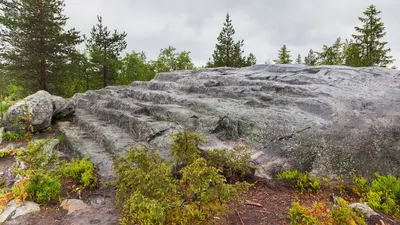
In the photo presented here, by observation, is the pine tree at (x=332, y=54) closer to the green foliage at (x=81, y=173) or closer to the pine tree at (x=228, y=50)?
the pine tree at (x=228, y=50)

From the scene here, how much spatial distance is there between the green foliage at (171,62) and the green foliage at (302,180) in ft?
130

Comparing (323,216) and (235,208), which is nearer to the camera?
(323,216)

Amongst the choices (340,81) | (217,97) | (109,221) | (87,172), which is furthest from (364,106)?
(87,172)

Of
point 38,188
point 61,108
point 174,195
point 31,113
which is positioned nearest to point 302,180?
point 174,195

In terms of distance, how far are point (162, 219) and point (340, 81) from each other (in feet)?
29.2

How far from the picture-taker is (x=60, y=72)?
20250 mm

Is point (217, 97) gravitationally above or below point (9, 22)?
below

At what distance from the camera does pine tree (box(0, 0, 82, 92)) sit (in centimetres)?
1745

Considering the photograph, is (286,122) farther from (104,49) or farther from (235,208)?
(104,49)

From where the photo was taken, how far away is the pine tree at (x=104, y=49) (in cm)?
2808

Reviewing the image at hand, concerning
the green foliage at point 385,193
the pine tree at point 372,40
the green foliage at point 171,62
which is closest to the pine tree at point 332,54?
the pine tree at point 372,40

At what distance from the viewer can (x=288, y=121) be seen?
691 cm

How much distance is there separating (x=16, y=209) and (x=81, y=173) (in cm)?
155

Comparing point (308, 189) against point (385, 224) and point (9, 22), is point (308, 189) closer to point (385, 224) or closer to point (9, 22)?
point (385, 224)
